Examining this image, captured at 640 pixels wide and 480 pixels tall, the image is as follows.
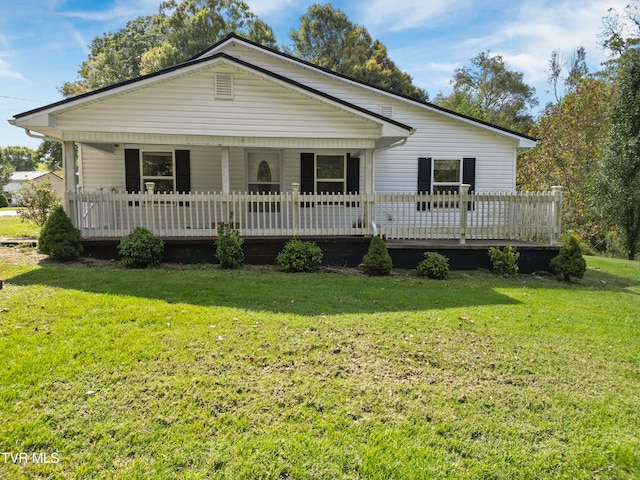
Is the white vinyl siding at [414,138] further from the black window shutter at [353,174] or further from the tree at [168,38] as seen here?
the tree at [168,38]

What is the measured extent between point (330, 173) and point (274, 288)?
21.4 ft

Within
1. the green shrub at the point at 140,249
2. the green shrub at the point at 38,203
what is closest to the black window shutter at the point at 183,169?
the green shrub at the point at 140,249

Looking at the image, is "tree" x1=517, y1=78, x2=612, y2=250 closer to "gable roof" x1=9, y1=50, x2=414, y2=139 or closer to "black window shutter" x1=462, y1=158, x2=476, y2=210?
"black window shutter" x1=462, y1=158, x2=476, y2=210

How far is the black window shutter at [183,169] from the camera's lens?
11.9 meters

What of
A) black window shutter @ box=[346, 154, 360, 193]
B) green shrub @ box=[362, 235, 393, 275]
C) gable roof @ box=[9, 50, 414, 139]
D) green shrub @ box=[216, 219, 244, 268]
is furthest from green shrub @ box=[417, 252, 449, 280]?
black window shutter @ box=[346, 154, 360, 193]

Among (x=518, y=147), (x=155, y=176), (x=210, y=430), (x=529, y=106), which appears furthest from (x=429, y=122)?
(x=529, y=106)

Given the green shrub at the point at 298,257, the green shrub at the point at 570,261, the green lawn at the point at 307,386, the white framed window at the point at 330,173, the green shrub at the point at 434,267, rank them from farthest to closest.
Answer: the white framed window at the point at 330,173 < the green shrub at the point at 570,261 < the green shrub at the point at 434,267 < the green shrub at the point at 298,257 < the green lawn at the point at 307,386

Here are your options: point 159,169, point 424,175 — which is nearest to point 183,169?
point 159,169

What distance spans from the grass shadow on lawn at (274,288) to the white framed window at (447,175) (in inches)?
208

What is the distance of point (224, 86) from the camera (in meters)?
9.52

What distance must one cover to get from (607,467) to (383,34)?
4073cm

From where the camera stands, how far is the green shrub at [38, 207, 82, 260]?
8.30 metres

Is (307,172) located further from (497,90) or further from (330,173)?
(497,90)

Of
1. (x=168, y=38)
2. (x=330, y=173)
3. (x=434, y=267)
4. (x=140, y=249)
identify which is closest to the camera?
(x=140, y=249)
